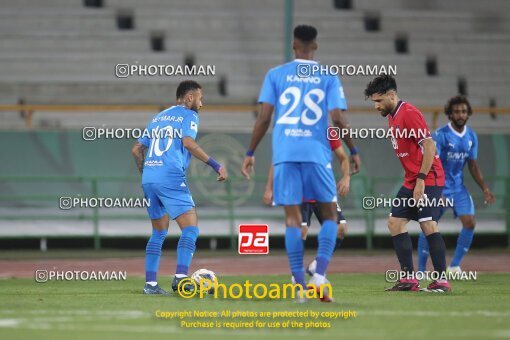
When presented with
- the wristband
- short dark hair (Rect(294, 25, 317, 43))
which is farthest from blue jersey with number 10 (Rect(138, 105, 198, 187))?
short dark hair (Rect(294, 25, 317, 43))

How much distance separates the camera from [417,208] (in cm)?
1114

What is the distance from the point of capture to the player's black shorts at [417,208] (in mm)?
11102

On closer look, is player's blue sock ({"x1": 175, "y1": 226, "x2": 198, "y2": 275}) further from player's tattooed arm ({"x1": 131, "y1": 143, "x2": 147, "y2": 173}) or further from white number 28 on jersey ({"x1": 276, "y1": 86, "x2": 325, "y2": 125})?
white number 28 on jersey ({"x1": 276, "y1": 86, "x2": 325, "y2": 125})

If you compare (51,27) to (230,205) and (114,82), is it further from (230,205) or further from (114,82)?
(230,205)

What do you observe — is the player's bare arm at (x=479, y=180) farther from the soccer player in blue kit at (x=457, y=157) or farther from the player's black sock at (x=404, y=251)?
the player's black sock at (x=404, y=251)

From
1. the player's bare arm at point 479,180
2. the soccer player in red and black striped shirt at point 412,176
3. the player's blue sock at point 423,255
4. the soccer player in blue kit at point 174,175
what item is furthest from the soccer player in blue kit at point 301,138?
the player's bare arm at point 479,180

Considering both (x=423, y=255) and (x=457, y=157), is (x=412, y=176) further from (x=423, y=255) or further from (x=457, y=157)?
(x=457, y=157)

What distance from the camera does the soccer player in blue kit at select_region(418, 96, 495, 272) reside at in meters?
13.1

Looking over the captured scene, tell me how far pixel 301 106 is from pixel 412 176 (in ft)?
7.86

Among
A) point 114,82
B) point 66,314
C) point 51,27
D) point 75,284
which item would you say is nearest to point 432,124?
point 114,82

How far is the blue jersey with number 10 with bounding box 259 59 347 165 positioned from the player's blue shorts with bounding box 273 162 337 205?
66 mm

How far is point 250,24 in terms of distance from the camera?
2791 cm

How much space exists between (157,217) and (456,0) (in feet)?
69.1

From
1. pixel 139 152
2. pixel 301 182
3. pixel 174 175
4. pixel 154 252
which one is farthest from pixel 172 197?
pixel 301 182
